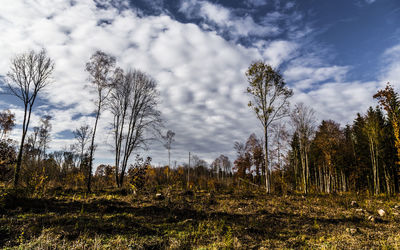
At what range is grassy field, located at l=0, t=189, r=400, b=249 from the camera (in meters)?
6.05

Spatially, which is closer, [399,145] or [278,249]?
[278,249]

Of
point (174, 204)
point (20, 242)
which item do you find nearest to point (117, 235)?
point (20, 242)

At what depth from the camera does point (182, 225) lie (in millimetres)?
8188

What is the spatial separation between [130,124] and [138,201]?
9.29 metres

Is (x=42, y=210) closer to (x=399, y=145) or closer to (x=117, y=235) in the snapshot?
(x=117, y=235)

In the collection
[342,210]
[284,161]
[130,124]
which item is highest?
[130,124]

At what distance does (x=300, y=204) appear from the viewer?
526 inches

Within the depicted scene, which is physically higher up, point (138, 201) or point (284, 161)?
point (284, 161)

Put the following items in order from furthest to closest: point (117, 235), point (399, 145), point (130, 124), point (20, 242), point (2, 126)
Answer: point (2, 126)
point (130, 124)
point (399, 145)
point (117, 235)
point (20, 242)

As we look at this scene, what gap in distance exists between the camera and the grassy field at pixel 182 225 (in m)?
6.05

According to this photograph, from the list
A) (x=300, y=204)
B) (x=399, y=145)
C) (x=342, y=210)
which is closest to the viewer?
(x=342, y=210)

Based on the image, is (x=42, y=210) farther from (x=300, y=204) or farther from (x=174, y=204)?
(x=300, y=204)

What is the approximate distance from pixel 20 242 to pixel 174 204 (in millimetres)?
6848

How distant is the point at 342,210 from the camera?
12.3 m
